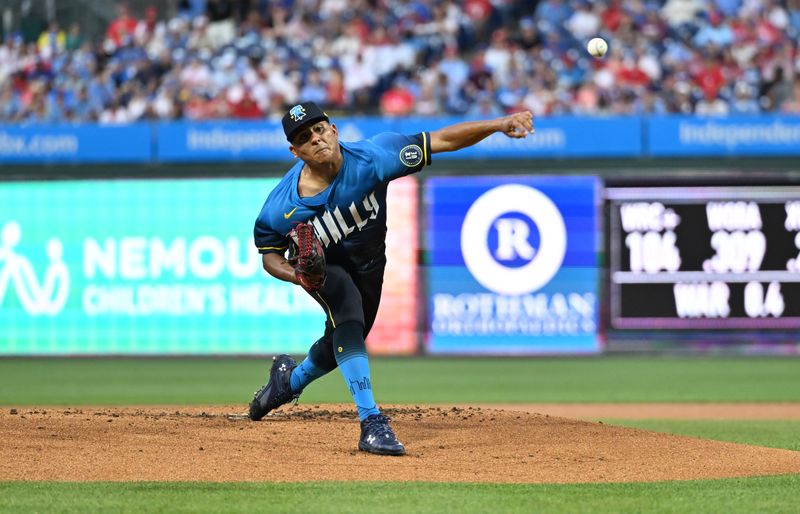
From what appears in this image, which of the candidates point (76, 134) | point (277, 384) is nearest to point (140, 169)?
point (76, 134)

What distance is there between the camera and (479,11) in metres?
19.5

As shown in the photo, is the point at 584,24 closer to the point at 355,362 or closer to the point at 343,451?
the point at 355,362

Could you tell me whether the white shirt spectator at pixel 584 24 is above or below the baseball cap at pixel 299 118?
above

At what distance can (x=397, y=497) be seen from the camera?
5.72m

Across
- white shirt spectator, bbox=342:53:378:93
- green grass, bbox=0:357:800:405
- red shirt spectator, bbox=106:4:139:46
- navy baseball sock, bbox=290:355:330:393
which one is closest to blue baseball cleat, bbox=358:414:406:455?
navy baseball sock, bbox=290:355:330:393

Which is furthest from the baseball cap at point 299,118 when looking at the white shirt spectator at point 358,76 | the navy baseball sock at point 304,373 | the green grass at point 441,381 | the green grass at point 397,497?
the white shirt spectator at point 358,76

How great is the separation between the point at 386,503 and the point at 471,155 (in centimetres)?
1089

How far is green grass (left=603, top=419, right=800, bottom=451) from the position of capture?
28.2ft

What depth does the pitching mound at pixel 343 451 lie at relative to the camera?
636 centimetres

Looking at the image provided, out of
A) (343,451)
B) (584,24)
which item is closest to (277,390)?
(343,451)

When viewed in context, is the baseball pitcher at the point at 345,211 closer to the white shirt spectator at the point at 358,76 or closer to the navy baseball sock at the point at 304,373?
the navy baseball sock at the point at 304,373

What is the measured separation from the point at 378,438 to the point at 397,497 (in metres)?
1.05

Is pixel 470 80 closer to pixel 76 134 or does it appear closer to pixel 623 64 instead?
pixel 623 64

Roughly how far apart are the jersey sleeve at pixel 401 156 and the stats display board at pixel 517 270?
8.75 metres
